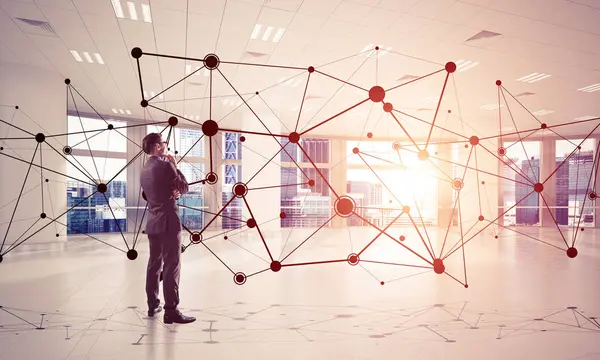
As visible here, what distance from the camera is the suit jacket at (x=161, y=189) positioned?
2.50m

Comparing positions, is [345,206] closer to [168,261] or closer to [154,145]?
[168,261]

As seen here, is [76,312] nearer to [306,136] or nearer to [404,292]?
[404,292]

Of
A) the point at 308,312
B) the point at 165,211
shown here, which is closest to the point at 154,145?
the point at 165,211

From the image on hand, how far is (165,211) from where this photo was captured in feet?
8.30

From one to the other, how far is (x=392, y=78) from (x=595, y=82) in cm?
375

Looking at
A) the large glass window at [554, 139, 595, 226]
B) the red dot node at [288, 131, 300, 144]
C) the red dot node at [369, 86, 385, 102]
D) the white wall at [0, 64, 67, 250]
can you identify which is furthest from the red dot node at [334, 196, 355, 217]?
the large glass window at [554, 139, 595, 226]

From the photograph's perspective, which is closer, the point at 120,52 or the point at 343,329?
the point at 343,329

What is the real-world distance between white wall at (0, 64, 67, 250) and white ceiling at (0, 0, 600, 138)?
1.03 feet

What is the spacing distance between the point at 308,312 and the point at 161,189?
151cm

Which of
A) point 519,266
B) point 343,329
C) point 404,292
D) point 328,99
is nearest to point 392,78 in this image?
point 328,99

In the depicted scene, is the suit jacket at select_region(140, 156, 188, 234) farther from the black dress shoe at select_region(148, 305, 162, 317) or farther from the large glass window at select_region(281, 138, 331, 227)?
the large glass window at select_region(281, 138, 331, 227)

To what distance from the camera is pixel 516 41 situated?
470 cm

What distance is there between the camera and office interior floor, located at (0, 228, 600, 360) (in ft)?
7.04
